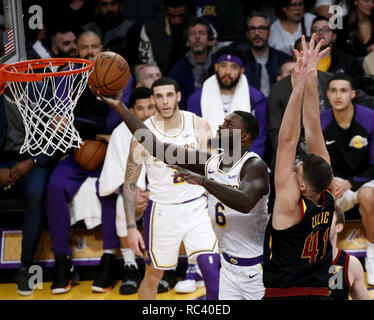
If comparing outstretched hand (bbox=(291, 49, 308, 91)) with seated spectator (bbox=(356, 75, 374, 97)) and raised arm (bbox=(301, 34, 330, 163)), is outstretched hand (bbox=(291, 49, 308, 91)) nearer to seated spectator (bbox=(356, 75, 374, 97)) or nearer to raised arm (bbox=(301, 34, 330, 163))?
raised arm (bbox=(301, 34, 330, 163))

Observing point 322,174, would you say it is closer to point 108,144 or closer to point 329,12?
point 108,144

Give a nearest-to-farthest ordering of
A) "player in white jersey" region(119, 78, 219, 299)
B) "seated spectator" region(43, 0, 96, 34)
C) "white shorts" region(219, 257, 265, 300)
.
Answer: "white shorts" region(219, 257, 265, 300), "player in white jersey" region(119, 78, 219, 299), "seated spectator" region(43, 0, 96, 34)

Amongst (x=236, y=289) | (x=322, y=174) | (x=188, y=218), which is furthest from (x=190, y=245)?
(x=322, y=174)

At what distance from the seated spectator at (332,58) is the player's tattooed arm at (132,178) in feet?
8.00

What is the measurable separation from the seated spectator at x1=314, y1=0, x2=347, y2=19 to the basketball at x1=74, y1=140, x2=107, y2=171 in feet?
9.45

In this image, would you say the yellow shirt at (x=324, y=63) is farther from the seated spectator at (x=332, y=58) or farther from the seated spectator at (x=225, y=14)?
the seated spectator at (x=225, y=14)

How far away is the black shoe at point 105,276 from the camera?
5.59 metres

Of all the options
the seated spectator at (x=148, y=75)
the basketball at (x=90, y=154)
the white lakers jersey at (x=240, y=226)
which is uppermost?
the seated spectator at (x=148, y=75)

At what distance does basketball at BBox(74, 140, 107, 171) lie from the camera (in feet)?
19.2

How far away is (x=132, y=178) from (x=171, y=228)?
50 cm

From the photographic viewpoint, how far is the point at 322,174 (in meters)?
3.47

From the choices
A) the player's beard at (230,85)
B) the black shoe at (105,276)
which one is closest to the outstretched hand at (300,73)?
the player's beard at (230,85)

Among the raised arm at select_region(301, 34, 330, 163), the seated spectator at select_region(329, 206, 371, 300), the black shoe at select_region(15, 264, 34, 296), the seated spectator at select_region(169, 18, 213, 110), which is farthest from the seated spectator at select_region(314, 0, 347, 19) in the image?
the black shoe at select_region(15, 264, 34, 296)

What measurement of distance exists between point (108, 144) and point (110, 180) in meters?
0.38
